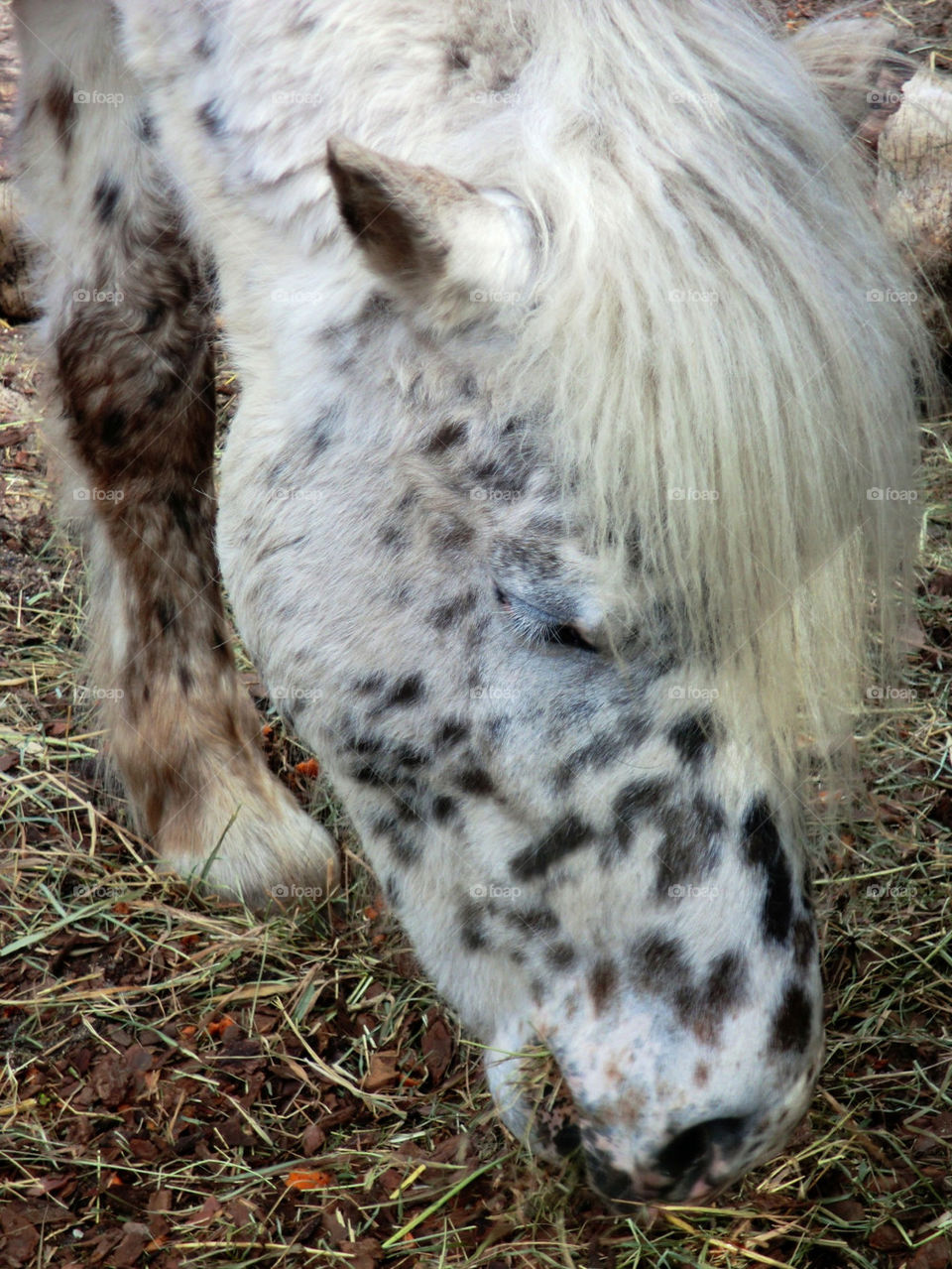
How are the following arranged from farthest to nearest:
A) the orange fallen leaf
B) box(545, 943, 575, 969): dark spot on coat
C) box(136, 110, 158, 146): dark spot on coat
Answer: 1. box(136, 110, 158, 146): dark spot on coat
2. the orange fallen leaf
3. box(545, 943, 575, 969): dark spot on coat

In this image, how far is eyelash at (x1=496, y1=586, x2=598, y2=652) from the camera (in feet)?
4.25

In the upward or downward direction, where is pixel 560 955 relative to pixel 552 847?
downward

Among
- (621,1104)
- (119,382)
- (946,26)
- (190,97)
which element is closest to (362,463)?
(190,97)

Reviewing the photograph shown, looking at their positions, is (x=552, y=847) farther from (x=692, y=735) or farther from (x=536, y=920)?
(x=692, y=735)

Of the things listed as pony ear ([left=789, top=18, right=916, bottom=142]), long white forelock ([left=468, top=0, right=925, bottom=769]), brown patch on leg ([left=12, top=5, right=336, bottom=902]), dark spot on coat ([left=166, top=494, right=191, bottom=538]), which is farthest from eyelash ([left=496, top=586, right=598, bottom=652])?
dark spot on coat ([left=166, top=494, right=191, bottom=538])

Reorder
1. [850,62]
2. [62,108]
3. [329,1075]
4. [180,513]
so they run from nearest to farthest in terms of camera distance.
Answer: [850,62] < [329,1075] < [62,108] < [180,513]

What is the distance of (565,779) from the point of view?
4.37ft

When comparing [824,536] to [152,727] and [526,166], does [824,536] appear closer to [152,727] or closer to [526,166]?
[526,166]

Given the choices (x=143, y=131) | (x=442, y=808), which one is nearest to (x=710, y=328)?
(x=442, y=808)

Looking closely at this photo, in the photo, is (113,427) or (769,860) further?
(113,427)

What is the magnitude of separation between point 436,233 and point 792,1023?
3.13 feet

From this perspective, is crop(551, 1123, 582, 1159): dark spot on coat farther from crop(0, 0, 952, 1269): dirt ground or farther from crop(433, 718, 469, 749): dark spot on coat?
crop(433, 718, 469, 749): dark spot on coat

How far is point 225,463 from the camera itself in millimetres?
1625

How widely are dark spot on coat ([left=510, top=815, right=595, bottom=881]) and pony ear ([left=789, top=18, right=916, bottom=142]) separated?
98 centimetres
